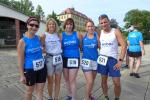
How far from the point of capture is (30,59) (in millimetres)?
5852

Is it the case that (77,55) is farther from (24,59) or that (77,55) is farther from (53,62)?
(24,59)

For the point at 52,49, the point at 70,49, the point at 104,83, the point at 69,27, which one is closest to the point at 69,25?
the point at 69,27

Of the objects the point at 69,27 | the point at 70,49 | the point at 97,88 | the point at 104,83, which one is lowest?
the point at 97,88

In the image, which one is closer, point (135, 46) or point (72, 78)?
point (72, 78)

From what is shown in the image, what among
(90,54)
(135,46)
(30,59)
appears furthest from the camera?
(135,46)

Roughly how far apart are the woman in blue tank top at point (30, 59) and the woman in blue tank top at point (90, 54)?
1.36 meters

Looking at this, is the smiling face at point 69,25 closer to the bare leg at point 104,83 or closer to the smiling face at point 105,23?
the smiling face at point 105,23

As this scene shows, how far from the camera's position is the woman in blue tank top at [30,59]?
18.8ft

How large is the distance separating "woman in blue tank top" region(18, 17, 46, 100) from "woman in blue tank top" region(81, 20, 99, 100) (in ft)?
4.46

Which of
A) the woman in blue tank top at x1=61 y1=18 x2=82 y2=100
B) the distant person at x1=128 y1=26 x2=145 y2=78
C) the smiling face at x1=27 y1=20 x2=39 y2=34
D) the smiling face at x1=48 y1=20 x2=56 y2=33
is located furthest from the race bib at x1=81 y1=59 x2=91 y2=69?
the distant person at x1=128 y1=26 x2=145 y2=78

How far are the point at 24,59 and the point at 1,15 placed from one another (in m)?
30.0

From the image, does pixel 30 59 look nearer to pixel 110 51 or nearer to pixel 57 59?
pixel 57 59

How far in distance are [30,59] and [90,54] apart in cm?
167

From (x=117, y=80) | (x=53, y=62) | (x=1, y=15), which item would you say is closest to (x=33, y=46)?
(x=53, y=62)
